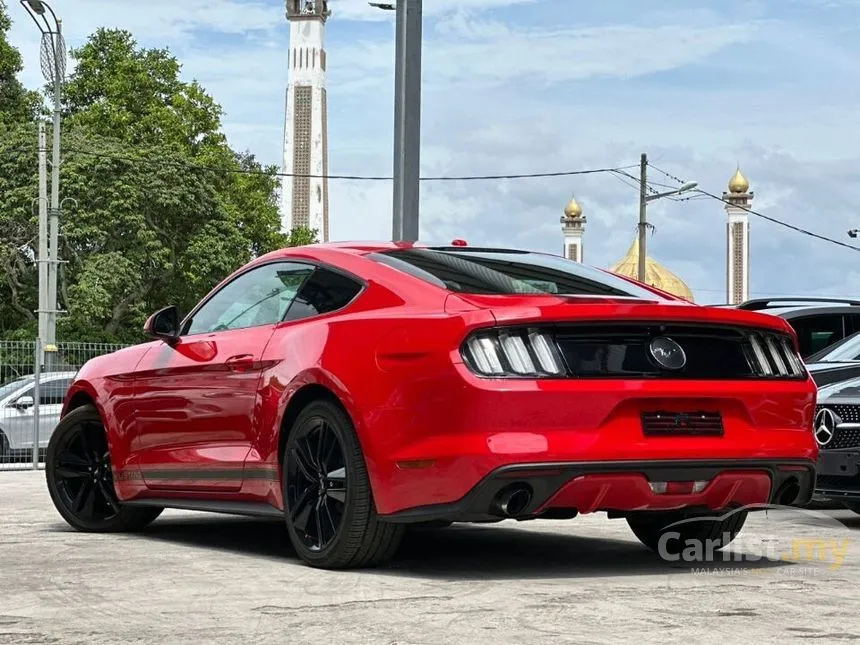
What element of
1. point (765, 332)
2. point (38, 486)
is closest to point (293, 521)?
point (765, 332)

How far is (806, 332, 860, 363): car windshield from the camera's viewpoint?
36.5 feet

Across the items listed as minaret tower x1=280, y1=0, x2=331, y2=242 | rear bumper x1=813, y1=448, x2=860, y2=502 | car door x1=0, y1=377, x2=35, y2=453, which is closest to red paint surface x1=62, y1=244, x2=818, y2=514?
rear bumper x1=813, y1=448, x2=860, y2=502

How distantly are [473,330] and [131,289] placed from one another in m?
46.8

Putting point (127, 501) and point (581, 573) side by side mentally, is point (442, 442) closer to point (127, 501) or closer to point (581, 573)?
point (581, 573)

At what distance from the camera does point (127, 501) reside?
27.8 feet

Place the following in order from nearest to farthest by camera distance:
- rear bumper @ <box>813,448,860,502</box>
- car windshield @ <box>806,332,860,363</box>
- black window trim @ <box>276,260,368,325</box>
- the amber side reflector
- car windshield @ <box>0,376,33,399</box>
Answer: the amber side reflector → black window trim @ <box>276,260,368,325</box> → rear bumper @ <box>813,448,860,502</box> → car windshield @ <box>806,332,860,363</box> → car windshield @ <box>0,376,33,399</box>

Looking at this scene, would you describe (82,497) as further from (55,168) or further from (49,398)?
(55,168)

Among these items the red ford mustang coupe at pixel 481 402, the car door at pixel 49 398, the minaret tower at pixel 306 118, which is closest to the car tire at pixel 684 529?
the red ford mustang coupe at pixel 481 402

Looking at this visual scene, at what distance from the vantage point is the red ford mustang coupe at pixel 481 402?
6.13m

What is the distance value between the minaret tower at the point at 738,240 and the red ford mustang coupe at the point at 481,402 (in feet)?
392

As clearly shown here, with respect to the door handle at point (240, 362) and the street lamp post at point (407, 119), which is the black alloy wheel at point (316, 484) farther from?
the street lamp post at point (407, 119)

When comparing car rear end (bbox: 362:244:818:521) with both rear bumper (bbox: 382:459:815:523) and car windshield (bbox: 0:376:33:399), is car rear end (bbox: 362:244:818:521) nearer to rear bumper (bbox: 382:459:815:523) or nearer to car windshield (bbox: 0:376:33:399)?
rear bumper (bbox: 382:459:815:523)

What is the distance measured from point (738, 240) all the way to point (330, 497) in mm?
121927

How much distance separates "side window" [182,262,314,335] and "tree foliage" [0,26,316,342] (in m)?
41.5
